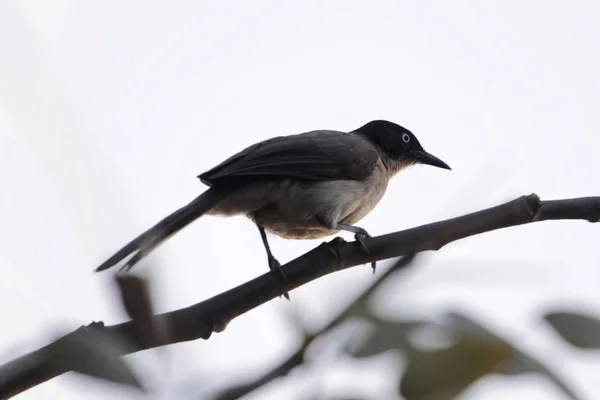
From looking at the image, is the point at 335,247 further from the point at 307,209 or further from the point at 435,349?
the point at 307,209

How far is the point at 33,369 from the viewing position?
0.86 metres

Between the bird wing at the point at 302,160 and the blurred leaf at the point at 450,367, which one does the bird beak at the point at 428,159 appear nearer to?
the bird wing at the point at 302,160

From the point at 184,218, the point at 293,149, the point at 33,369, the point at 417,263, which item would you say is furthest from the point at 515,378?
the point at 293,149

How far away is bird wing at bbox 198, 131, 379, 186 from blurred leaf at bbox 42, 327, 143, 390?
13.8 feet

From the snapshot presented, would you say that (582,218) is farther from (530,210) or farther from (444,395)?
(444,395)

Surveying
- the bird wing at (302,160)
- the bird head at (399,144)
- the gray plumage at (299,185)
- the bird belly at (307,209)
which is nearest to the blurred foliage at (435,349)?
the gray plumage at (299,185)

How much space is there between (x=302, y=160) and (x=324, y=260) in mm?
3049

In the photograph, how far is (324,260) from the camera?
2.44 meters

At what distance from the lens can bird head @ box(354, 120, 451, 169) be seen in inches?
276

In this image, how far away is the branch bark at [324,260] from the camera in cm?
91

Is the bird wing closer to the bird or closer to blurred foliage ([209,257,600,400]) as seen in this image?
the bird

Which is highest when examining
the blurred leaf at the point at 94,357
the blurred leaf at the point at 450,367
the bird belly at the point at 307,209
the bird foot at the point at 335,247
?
the blurred leaf at the point at 94,357

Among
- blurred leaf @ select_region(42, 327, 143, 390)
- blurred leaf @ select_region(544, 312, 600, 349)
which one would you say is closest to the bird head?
blurred leaf @ select_region(544, 312, 600, 349)

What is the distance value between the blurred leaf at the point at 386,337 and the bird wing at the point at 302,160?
13.6 ft
